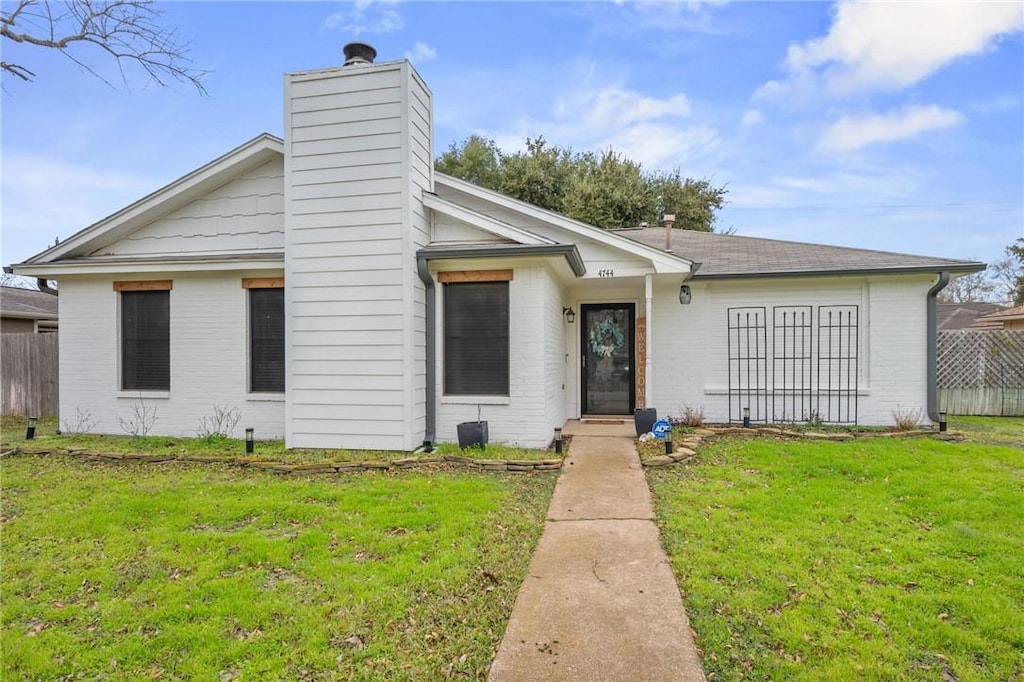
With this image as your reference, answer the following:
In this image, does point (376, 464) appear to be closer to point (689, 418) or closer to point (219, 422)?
point (219, 422)

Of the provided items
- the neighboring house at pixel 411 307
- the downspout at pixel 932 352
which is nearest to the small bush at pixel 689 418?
the neighboring house at pixel 411 307

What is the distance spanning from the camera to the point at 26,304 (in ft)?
51.2

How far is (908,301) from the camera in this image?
336 inches

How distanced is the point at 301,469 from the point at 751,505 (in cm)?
487

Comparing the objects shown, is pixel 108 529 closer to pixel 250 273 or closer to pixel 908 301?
pixel 250 273

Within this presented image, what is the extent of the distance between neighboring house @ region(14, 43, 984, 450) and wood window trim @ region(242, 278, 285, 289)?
0.03 meters

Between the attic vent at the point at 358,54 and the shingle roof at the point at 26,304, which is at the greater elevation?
the attic vent at the point at 358,54

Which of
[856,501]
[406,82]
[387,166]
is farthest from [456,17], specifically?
[856,501]

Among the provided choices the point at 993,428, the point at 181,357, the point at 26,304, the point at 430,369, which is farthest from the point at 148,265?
the point at 993,428

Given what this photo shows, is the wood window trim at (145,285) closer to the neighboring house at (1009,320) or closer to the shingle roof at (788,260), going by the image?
the shingle roof at (788,260)

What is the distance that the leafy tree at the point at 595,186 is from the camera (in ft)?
64.0

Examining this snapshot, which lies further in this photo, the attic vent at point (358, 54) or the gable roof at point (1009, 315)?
the gable roof at point (1009, 315)

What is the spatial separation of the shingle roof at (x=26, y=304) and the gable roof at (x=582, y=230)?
532 inches

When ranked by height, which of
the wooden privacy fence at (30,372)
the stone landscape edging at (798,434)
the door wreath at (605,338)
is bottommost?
the stone landscape edging at (798,434)
